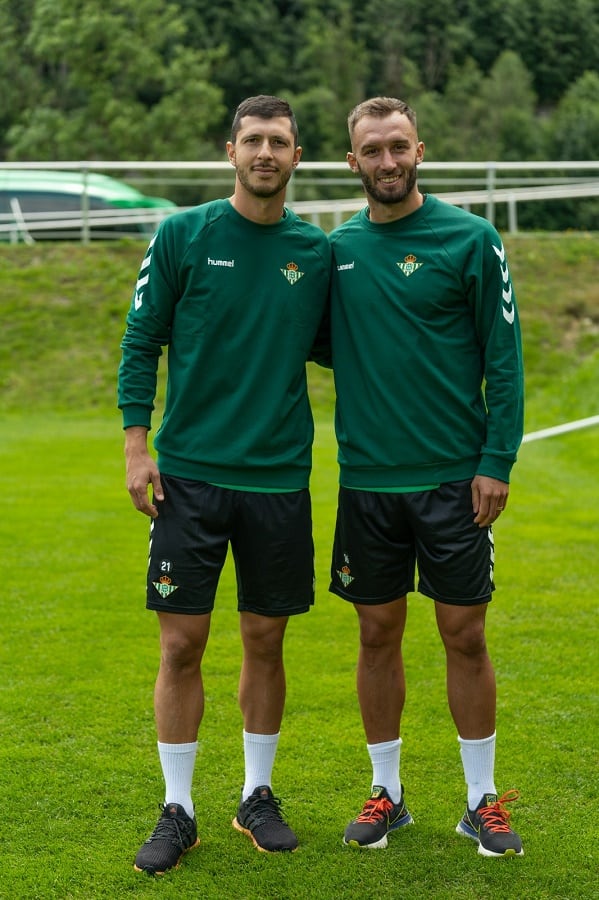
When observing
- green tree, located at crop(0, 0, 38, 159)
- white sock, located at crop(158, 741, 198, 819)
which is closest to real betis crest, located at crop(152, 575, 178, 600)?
white sock, located at crop(158, 741, 198, 819)

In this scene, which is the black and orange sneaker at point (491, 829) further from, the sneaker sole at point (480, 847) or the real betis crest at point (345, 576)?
the real betis crest at point (345, 576)

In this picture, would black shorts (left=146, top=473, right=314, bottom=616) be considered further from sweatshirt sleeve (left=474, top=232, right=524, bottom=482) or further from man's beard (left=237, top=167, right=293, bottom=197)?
man's beard (left=237, top=167, right=293, bottom=197)

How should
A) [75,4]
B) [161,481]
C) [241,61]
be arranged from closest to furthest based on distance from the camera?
[161,481] → [75,4] → [241,61]

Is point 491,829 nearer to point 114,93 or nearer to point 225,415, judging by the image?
point 225,415

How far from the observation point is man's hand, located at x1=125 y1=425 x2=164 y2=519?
11.3 feet

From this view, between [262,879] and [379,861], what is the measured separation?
→ 355 millimetres

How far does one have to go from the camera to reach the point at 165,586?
3469 mm

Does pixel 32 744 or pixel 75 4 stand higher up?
pixel 75 4

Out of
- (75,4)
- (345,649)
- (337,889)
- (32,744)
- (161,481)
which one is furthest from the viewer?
(75,4)

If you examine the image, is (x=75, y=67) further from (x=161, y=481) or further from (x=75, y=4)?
(x=161, y=481)

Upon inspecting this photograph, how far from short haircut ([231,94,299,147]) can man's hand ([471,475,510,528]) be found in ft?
3.72

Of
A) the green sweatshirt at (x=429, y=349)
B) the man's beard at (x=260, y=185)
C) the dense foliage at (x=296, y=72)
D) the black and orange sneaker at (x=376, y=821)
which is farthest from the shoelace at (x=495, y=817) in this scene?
the dense foliage at (x=296, y=72)

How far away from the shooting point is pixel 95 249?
1390 centimetres

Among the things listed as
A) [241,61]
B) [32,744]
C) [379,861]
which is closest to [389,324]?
[379,861]
